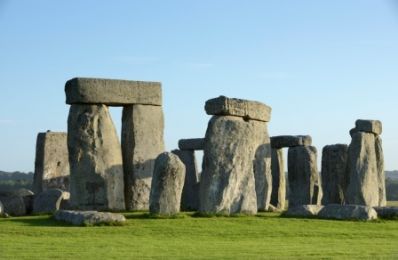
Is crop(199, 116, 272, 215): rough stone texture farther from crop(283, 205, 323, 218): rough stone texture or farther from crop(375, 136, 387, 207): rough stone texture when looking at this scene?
crop(375, 136, 387, 207): rough stone texture

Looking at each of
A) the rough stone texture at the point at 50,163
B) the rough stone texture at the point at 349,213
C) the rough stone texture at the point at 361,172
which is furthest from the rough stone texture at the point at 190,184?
the rough stone texture at the point at 349,213

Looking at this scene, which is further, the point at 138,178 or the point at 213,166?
the point at 138,178

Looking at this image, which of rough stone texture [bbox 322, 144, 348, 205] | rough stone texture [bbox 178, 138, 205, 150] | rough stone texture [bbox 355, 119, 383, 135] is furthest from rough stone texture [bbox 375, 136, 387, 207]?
rough stone texture [bbox 178, 138, 205, 150]

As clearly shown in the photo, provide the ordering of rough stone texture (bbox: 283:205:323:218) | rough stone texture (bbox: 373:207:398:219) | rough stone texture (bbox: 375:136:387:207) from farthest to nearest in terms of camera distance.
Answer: rough stone texture (bbox: 375:136:387:207), rough stone texture (bbox: 373:207:398:219), rough stone texture (bbox: 283:205:323:218)

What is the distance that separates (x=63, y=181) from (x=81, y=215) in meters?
12.0

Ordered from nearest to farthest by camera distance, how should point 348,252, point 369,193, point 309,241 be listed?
point 348,252, point 309,241, point 369,193

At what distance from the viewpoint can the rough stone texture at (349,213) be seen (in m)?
20.7

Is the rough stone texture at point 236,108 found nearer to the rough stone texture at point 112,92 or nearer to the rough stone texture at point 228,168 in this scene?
the rough stone texture at point 228,168

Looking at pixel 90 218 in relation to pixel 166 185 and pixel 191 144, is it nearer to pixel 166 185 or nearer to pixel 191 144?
pixel 166 185

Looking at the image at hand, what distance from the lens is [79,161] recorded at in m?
22.7

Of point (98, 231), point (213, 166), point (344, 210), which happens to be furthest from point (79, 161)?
point (344, 210)

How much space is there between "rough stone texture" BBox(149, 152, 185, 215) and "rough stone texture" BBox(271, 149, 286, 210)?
8.54m

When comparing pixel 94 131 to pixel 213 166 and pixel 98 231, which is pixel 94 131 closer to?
pixel 213 166

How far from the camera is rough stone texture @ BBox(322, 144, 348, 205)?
87.9ft
